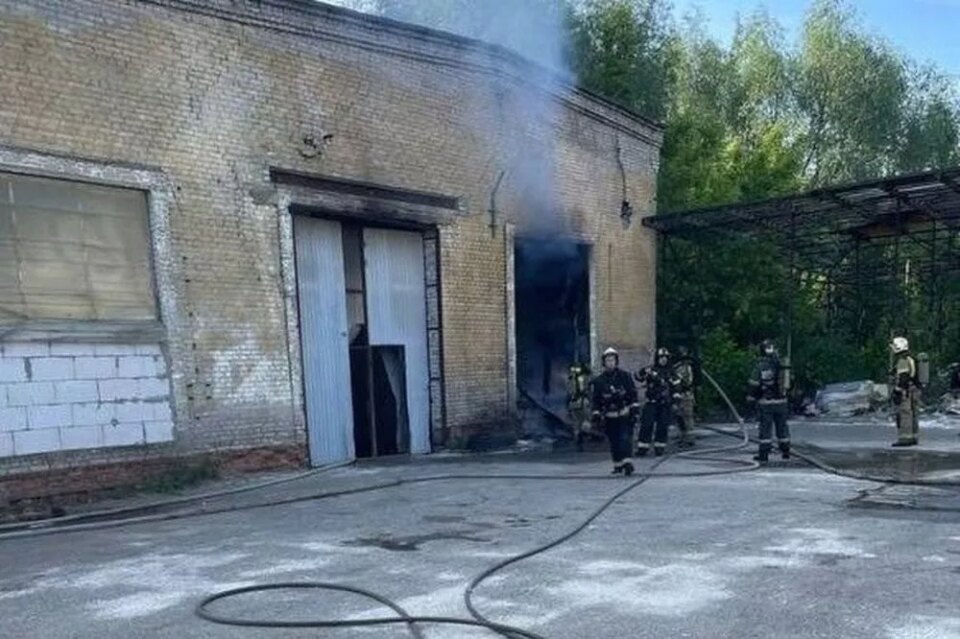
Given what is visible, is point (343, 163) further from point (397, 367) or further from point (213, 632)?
point (213, 632)

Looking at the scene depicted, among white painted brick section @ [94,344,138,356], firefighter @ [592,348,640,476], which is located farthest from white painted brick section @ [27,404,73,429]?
firefighter @ [592,348,640,476]

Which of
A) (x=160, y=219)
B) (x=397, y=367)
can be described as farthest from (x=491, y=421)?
(x=160, y=219)

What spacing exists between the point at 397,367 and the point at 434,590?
839cm

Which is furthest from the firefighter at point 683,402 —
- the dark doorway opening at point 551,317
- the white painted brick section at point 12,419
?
the white painted brick section at point 12,419

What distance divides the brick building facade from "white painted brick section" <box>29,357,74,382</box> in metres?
0.02

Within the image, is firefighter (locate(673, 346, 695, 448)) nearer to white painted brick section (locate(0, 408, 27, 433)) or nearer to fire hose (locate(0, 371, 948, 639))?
fire hose (locate(0, 371, 948, 639))

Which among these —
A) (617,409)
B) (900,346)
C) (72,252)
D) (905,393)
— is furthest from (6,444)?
(900,346)

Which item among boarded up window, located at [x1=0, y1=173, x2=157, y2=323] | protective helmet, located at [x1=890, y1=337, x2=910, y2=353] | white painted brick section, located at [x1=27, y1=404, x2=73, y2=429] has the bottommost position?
protective helmet, located at [x1=890, y1=337, x2=910, y2=353]

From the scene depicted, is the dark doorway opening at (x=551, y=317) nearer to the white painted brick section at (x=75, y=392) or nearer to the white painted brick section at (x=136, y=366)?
the white painted brick section at (x=136, y=366)

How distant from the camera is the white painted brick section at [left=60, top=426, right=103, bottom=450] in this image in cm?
947

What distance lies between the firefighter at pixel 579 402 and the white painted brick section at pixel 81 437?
305 inches

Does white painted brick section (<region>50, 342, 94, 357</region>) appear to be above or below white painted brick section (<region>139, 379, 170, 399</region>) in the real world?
above

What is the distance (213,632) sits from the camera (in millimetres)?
4820

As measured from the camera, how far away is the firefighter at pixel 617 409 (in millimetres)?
10461
